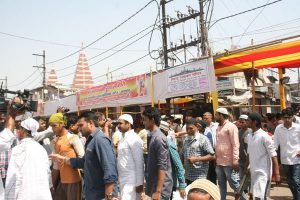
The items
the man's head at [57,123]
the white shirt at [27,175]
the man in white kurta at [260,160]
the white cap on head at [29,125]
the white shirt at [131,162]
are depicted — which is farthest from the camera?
the man in white kurta at [260,160]

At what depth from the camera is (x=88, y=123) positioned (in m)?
4.40

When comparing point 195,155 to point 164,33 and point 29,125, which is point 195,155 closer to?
point 29,125

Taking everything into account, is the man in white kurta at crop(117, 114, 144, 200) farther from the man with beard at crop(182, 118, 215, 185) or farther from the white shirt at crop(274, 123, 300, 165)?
the white shirt at crop(274, 123, 300, 165)

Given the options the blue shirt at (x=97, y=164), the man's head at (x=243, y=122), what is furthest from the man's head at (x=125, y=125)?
the man's head at (x=243, y=122)

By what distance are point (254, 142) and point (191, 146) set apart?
3.30 ft

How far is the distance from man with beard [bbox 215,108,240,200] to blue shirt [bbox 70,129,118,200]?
2.70 m

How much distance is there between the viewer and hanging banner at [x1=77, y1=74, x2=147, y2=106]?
35.1 ft

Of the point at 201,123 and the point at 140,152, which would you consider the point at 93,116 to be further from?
the point at 201,123

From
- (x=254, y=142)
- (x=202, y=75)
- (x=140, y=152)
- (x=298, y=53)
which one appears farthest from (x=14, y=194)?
(x=298, y=53)

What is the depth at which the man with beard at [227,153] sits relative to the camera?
600 cm

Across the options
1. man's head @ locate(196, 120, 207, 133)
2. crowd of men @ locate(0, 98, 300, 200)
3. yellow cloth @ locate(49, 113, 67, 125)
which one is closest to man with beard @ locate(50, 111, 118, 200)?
crowd of men @ locate(0, 98, 300, 200)

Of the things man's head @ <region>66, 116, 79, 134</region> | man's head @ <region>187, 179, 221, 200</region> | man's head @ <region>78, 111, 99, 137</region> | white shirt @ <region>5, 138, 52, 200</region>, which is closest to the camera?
man's head @ <region>187, 179, 221, 200</region>

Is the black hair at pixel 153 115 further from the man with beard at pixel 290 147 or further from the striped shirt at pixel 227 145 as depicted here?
the man with beard at pixel 290 147

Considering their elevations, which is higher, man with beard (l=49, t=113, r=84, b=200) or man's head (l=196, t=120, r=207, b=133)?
man's head (l=196, t=120, r=207, b=133)
